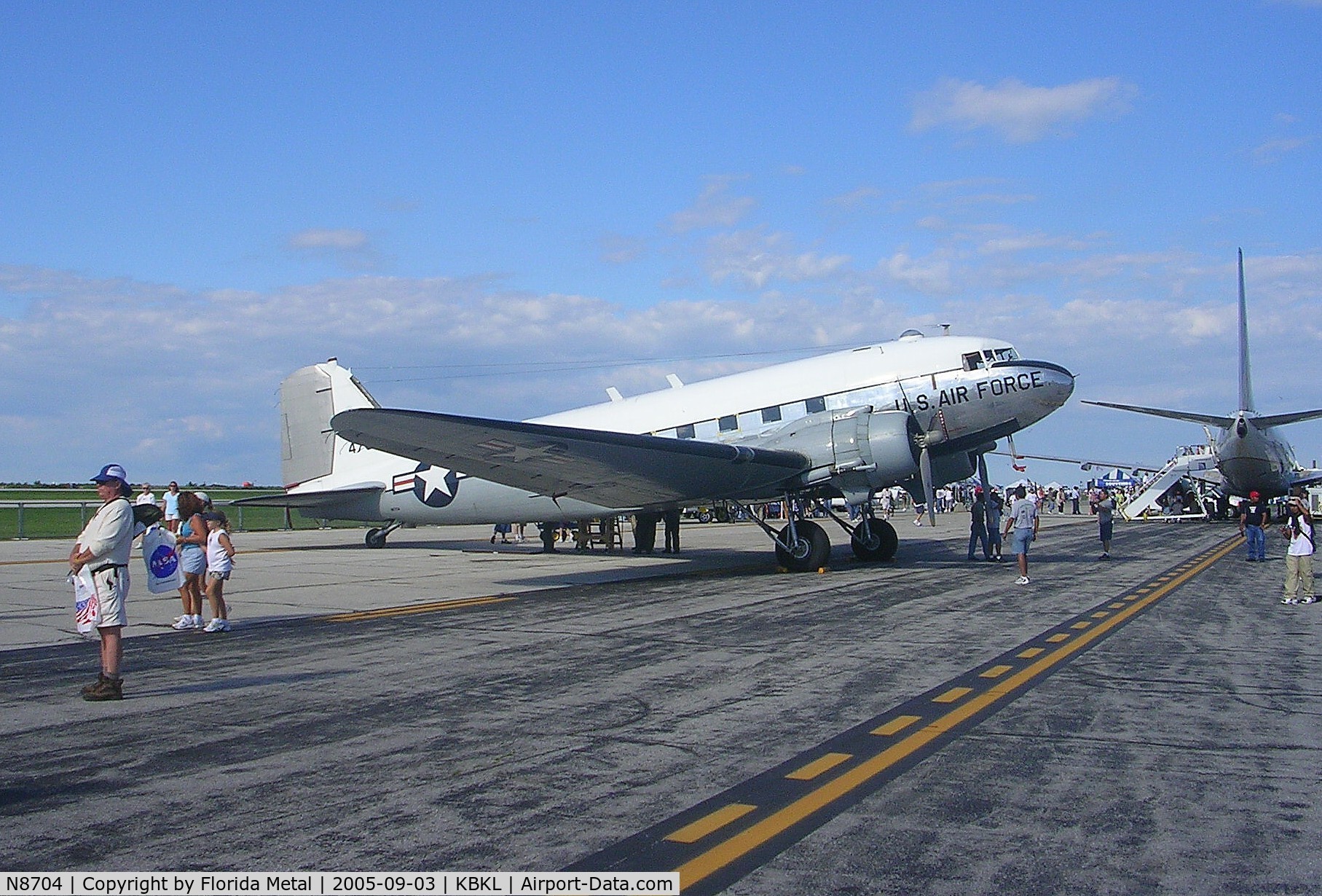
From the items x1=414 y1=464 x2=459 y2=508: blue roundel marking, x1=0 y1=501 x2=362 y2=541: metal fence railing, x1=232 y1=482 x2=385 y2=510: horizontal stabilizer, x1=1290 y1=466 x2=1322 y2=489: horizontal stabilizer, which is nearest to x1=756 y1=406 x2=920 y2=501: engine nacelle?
A: x1=414 y1=464 x2=459 y2=508: blue roundel marking

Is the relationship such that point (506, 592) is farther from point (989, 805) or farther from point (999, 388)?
point (989, 805)

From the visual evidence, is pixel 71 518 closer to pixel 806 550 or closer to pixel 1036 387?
pixel 806 550

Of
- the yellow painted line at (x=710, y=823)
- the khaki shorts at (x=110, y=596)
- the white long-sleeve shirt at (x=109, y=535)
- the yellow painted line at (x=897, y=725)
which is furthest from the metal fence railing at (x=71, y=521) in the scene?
the yellow painted line at (x=710, y=823)

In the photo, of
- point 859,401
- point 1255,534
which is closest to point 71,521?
point 859,401

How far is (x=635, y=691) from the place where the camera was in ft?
27.5

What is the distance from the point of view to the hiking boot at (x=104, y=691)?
7980 mm

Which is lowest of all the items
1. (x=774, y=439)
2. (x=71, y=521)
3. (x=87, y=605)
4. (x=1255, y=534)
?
(x=1255, y=534)

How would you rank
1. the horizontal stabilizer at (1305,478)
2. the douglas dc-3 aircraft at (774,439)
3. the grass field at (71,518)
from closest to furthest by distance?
the douglas dc-3 aircraft at (774,439) → the grass field at (71,518) → the horizontal stabilizer at (1305,478)

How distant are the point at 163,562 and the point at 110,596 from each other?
1.19 metres

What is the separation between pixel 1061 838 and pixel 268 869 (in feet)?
11.3

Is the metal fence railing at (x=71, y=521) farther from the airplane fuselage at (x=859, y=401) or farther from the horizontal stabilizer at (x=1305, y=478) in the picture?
the horizontal stabilizer at (x=1305, y=478)

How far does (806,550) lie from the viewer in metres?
20.1

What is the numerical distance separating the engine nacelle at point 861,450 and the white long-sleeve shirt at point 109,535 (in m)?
13.5

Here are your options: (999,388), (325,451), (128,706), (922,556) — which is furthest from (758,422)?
(128,706)
